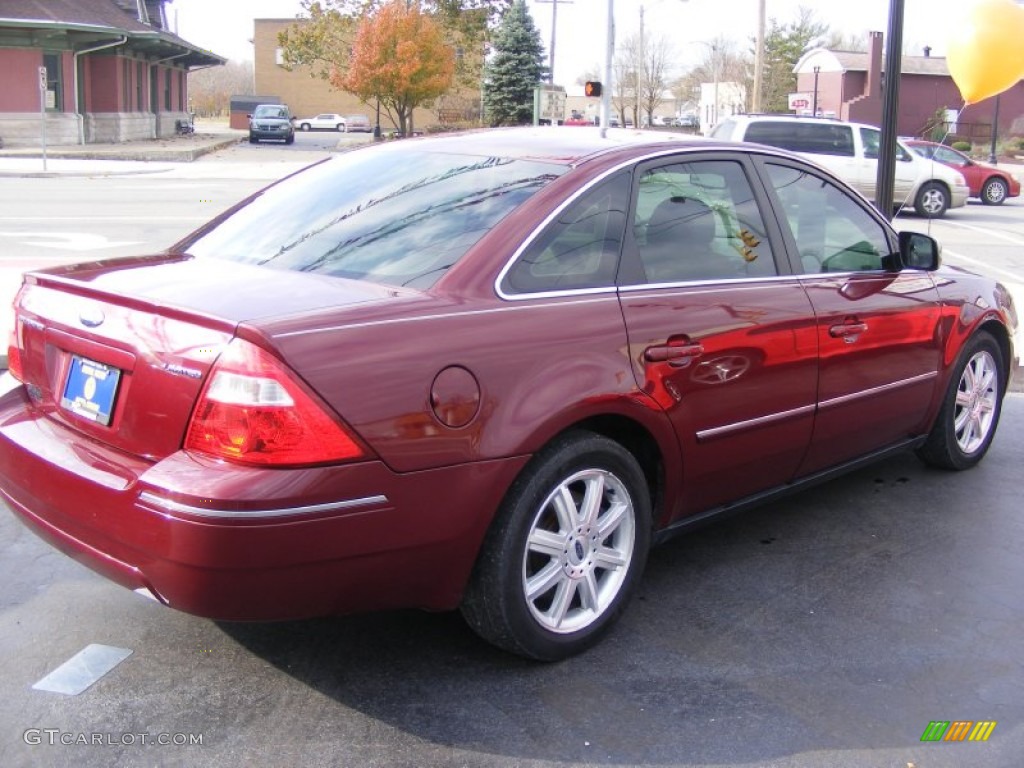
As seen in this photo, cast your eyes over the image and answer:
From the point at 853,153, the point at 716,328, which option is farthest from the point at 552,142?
the point at 853,153

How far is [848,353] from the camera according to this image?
13.8 feet

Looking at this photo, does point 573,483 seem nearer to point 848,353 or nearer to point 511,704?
point 511,704

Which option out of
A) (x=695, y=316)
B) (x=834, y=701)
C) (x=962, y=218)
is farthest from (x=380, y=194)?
(x=962, y=218)

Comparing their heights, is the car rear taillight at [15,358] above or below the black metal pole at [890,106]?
below

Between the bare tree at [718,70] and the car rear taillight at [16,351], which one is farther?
the bare tree at [718,70]

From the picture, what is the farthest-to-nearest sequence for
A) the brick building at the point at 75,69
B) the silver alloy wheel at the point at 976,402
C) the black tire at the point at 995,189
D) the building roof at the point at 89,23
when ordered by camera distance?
the brick building at the point at 75,69
the building roof at the point at 89,23
the black tire at the point at 995,189
the silver alloy wheel at the point at 976,402

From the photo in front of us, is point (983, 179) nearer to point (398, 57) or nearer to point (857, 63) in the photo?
point (398, 57)

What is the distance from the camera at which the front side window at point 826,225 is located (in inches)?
169

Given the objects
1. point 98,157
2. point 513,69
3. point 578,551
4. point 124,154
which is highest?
point 513,69

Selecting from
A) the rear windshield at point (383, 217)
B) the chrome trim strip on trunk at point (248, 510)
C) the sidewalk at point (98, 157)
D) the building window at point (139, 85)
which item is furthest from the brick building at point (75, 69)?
the chrome trim strip on trunk at point (248, 510)

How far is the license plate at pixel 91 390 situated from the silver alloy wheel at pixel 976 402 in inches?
154

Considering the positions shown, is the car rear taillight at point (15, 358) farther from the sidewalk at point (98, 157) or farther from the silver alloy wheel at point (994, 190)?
the silver alloy wheel at point (994, 190)

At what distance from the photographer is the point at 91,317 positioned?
3.08 m

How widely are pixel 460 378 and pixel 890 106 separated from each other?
6.34 m
